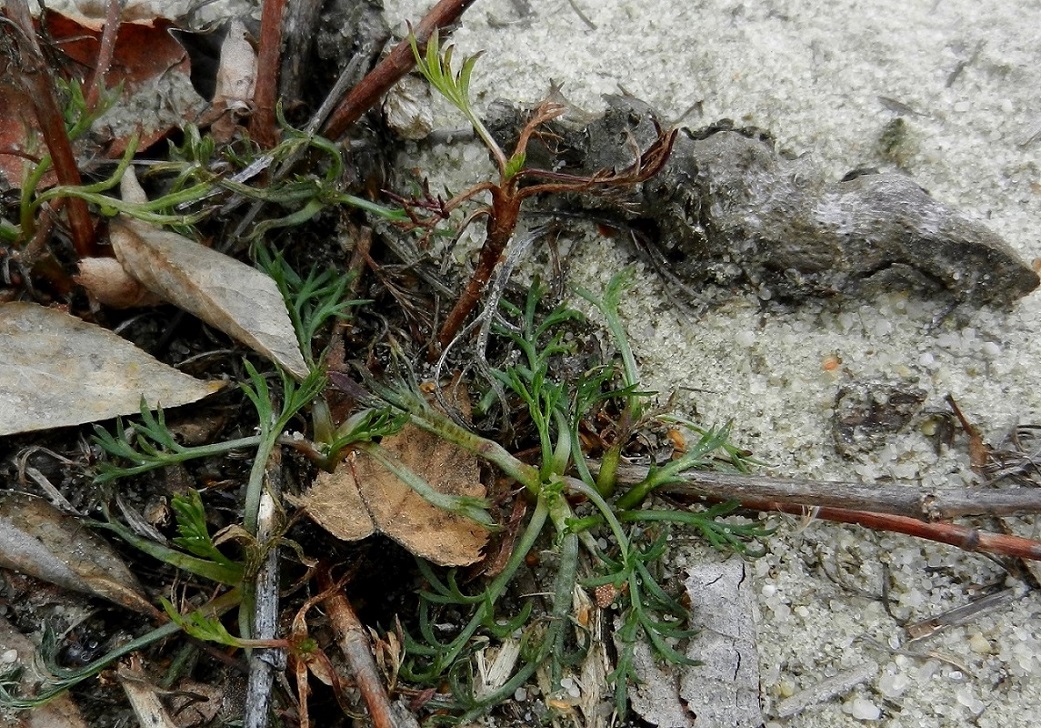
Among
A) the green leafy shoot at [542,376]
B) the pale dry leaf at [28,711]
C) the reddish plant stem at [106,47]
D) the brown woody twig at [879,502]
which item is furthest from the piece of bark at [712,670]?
the reddish plant stem at [106,47]

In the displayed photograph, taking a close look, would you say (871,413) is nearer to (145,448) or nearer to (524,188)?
(524,188)

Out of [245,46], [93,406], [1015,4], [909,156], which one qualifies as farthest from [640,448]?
[1015,4]

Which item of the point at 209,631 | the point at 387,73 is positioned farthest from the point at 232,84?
the point at 209,631

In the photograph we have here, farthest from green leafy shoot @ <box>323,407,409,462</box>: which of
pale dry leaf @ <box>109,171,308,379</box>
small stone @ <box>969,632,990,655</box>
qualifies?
small stone @ <box>969,632,990,655</box>

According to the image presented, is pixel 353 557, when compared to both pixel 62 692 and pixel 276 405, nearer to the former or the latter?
pixel 276 405

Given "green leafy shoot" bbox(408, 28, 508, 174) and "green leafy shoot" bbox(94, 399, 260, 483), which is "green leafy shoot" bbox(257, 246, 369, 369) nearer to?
"green leafy shoot" bbox(94, 399, 260, 483)

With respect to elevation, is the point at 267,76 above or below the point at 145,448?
above

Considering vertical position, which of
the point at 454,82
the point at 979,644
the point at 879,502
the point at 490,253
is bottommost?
the point at 979,644
